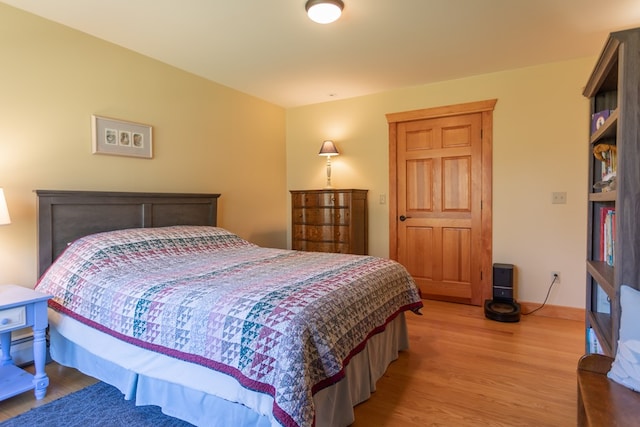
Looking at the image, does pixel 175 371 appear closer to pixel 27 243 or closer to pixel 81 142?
pixel 27 243

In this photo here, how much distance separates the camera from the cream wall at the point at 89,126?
2354 mm

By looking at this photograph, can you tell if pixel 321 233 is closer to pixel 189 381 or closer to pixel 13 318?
pixel 189 381

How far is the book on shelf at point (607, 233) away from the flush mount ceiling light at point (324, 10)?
193 centimetres

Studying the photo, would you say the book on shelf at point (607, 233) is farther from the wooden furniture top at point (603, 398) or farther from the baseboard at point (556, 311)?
the baseboard at point (556, 311)

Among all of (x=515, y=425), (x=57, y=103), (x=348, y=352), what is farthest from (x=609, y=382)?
(x=57, y=103)

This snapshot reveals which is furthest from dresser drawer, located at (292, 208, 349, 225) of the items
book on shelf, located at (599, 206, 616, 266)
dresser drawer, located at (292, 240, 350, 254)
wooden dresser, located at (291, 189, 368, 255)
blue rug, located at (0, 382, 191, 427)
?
blue rug, located at (0, 382, 191, 427)

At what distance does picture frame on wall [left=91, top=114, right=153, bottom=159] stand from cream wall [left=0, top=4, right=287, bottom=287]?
0.17 feet

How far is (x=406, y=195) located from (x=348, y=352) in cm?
268

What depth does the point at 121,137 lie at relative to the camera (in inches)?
Result: 114

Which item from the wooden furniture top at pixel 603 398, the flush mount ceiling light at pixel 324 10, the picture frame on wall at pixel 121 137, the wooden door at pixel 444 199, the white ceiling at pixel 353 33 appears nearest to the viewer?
the wooden furniture top at pixel 603 398

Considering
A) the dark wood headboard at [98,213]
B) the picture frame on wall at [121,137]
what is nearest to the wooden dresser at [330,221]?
the dark wood headboard at [98,213]

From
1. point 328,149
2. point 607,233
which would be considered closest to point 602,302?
point 607,233

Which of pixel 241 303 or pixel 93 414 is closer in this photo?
pixel 241 303

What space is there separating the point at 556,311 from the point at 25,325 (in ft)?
13.1
